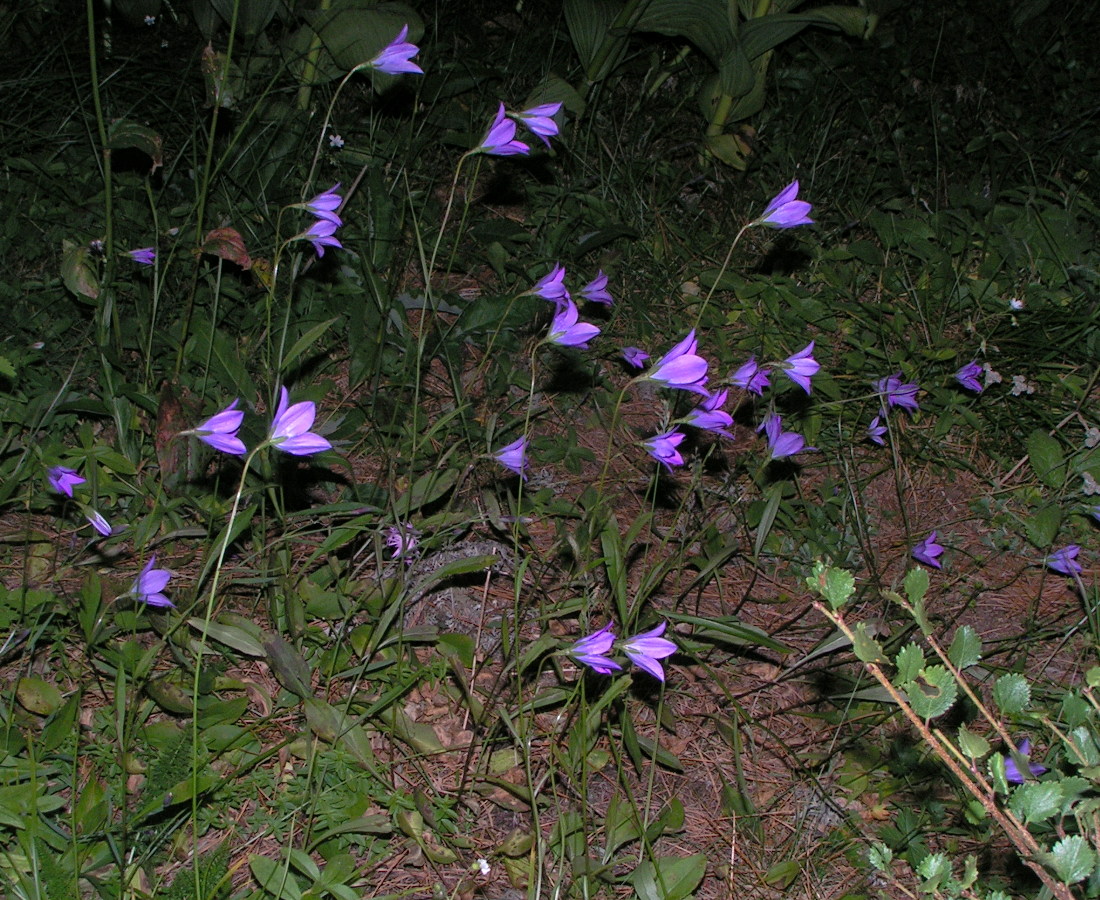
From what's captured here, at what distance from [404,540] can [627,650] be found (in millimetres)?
494

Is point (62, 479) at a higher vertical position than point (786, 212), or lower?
lower

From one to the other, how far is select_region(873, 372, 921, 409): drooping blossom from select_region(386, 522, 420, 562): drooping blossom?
1.10 m

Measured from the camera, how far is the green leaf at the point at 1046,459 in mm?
2213

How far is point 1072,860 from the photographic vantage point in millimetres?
A: 826

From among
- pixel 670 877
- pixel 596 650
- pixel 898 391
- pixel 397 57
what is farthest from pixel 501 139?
pixel 670 877

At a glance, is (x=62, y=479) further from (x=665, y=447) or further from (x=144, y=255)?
(x=665, y=447)

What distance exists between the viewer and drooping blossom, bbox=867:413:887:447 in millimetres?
2164

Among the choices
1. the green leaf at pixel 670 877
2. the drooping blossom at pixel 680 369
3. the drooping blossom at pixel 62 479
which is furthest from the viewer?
the drooping blossom at pixel 62 479

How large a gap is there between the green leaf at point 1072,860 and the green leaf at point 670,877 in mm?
636

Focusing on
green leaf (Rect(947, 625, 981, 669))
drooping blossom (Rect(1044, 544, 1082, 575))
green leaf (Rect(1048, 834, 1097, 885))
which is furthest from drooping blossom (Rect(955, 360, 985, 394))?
green leaf (Rect(1048, 834, 1097, 885))

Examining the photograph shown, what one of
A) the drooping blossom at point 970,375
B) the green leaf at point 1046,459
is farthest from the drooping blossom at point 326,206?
the green leaf at point 1046,459

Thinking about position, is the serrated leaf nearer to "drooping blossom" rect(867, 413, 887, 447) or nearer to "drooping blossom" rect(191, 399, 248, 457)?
"drooping blossom" rect(191, 399, 248, 457)

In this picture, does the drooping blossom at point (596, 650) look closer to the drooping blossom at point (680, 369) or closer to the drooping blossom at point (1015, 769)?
the drooping blossom at point (680, 369)

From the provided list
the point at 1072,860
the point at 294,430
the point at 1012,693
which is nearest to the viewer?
the point at 1072,860
